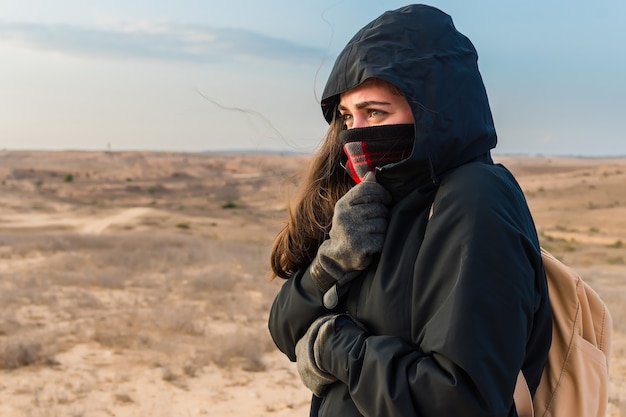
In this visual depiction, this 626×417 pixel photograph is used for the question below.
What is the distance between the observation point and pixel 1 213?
1261 inches

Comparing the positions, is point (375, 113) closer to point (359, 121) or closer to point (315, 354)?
point (359, 121)

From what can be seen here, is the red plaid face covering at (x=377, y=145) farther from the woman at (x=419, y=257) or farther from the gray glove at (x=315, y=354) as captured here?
the gray glove at (x=315, y=354)

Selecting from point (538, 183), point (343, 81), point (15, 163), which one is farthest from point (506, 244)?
point (15, 163)

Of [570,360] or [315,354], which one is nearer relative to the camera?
[570,360]

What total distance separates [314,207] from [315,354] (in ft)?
1.68

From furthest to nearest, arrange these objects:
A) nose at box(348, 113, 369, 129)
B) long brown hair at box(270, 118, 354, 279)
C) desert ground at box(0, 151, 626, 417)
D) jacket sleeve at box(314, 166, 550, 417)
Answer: desert ground at box(0, 151, 626, 417) → long brown hair at box(270, 118, 354, 279) → nose at box(348, 113, 369, 129) → jacket sleeve at box(314, 166, 550, 417)

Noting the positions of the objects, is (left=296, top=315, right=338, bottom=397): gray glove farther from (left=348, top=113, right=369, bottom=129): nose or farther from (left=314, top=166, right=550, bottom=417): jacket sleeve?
(left=348, top=113, right=369, bottom=129): nose

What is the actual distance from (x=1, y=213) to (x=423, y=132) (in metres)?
34.2

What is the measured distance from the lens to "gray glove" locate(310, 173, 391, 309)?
66.4 inches

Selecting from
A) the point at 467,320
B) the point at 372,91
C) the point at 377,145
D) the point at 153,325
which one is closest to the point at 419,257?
the point at 467,320

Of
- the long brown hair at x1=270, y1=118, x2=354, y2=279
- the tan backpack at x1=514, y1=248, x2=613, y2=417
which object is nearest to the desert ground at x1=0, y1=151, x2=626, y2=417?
the long brown hair at x1=270, y1=118, x2=354, y2=279

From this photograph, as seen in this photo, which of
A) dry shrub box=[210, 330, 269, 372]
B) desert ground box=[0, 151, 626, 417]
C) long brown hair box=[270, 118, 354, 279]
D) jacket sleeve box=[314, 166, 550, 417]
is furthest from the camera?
dry shrub box=[210, 330, 269, 372]

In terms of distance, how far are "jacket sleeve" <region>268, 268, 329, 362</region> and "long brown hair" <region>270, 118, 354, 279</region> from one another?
0.24 ft

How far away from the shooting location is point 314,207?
209 cm
